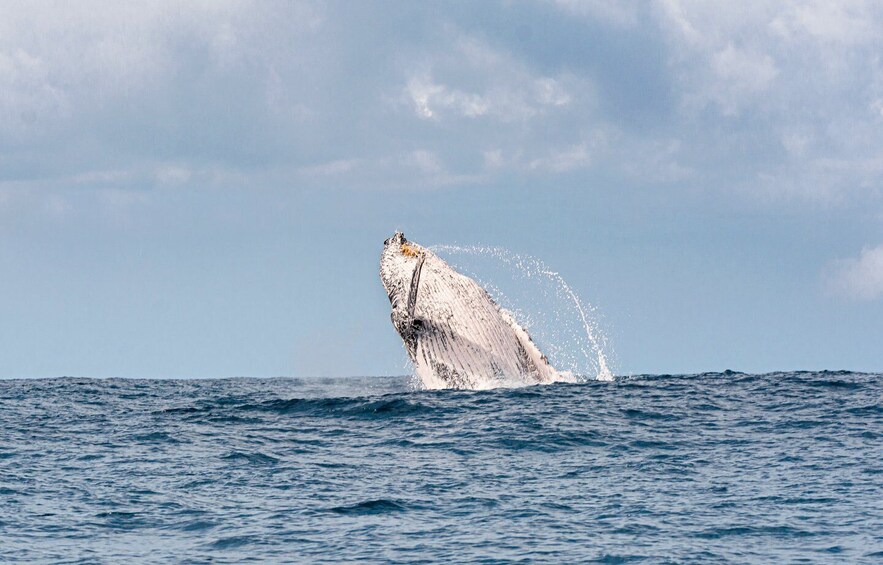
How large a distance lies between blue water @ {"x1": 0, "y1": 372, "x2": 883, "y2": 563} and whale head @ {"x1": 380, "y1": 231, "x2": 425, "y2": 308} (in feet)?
7.94

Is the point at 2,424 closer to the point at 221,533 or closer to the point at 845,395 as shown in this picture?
the point at 221,533

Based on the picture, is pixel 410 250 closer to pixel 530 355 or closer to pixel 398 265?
pixel 398 265

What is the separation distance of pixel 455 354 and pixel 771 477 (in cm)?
905

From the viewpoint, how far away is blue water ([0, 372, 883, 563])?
1288cm

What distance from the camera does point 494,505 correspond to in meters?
14.6

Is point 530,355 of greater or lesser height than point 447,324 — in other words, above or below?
below

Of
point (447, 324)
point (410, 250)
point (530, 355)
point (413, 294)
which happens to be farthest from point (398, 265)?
point (530, 355)

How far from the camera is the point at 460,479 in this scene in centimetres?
1633

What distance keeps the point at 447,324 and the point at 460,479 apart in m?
7.50

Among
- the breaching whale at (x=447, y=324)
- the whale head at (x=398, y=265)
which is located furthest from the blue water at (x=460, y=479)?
the whale head at (x=398, y=265)

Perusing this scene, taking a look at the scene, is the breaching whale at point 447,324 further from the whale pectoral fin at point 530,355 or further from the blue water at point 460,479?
the blue water at point 460,479

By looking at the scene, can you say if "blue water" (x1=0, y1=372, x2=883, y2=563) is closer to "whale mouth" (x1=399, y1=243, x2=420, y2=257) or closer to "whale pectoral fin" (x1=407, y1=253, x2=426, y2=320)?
"whale pectoral fin" (x1=407, y1=253, x2=426, y2=320)

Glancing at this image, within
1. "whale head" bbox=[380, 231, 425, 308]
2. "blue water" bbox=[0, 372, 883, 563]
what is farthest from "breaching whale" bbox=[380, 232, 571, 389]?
"blue water" bbox=[0, 372, 883, 563]

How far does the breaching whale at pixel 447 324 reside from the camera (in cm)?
2355
